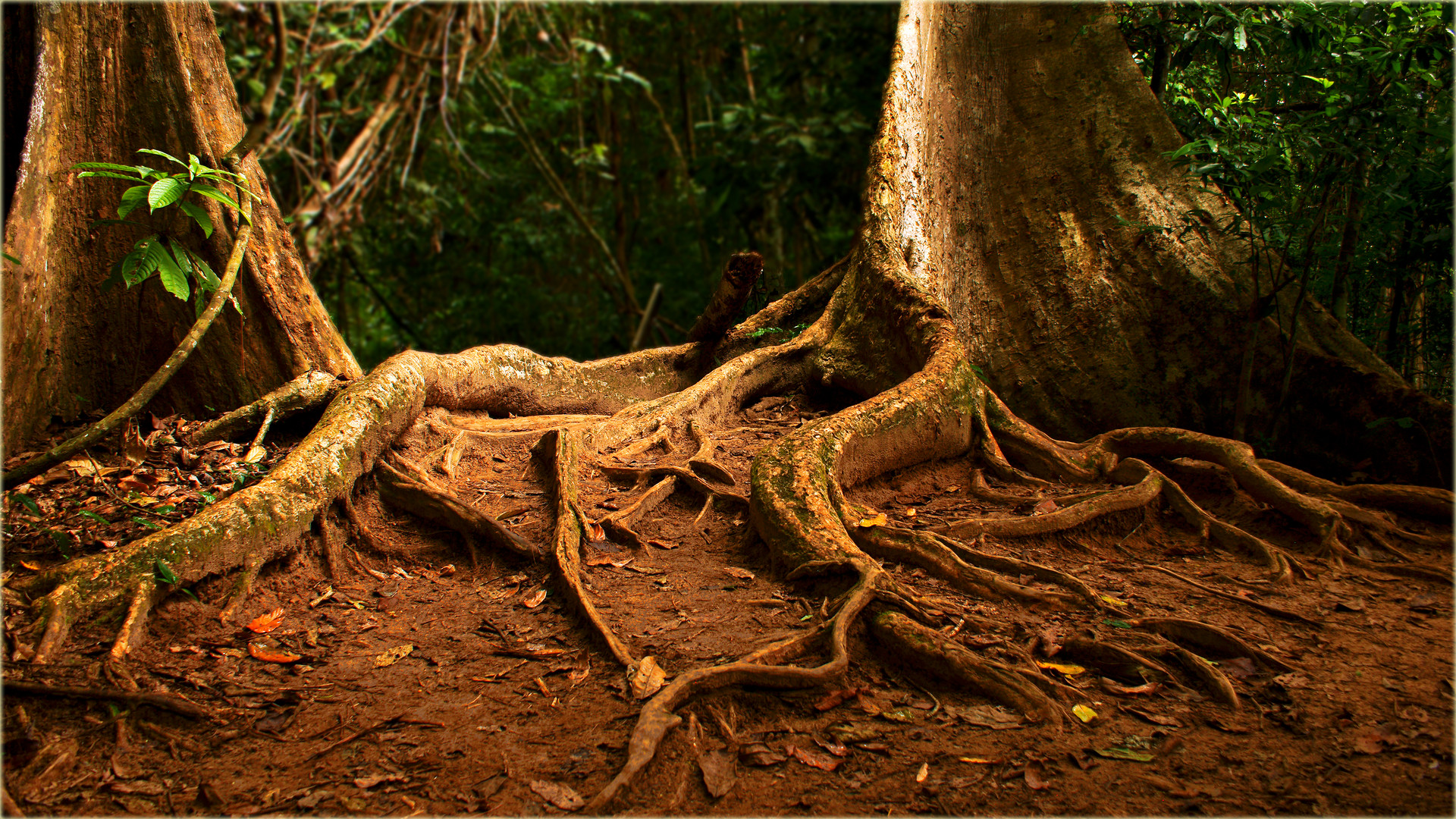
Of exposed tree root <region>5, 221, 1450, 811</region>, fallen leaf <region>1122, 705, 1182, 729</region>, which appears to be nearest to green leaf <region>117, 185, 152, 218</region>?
exposed tree root <region>5, 221, 1450, 811</region>

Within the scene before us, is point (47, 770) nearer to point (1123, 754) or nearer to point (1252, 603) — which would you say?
point (1123, 754)

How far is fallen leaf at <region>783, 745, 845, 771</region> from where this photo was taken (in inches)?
80.0

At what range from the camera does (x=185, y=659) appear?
247 centimetres

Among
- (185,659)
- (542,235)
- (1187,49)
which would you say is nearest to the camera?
(185,659)

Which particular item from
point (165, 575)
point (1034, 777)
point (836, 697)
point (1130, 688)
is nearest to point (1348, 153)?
point (1130, 688)

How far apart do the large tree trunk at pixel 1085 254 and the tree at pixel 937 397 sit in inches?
0.7

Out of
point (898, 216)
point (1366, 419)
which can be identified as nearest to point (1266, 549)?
point (1366, 419)

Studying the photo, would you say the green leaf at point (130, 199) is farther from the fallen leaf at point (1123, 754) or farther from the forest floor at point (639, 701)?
the fallen leaf at point (1123, 754)

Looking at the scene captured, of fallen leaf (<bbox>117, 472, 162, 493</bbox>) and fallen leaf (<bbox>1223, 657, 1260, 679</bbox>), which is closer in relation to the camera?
fallen leaf (<bbox>1223, 657, 1260, 679</bbox>)

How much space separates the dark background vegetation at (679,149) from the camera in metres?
3.84

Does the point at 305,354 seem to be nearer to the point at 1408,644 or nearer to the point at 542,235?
the point at 1408,644

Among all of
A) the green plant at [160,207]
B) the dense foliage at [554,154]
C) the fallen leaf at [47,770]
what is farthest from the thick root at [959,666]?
the dense foliage at [554,154]

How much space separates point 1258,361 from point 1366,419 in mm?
598

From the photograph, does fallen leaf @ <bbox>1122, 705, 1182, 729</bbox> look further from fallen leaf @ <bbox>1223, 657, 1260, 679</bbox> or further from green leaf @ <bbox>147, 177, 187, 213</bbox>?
green leaf @ <bbox>147, 177, 187, 213</bbox>
